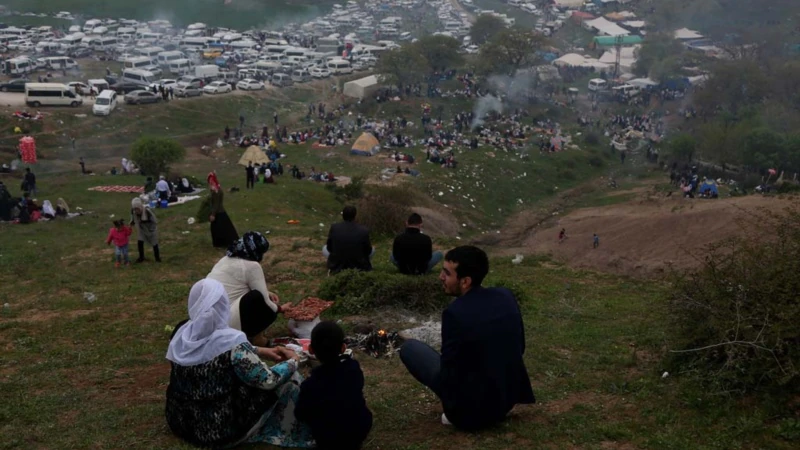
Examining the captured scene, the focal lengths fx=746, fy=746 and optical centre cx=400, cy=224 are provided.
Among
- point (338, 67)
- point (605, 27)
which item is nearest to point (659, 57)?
point (605, 27)

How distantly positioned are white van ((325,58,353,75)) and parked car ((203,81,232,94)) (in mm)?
12994

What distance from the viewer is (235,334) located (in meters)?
5.42

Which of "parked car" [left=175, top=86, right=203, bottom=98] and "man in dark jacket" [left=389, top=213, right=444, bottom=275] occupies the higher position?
"man in dark jacket" [left=389, top=213, right=444, bottom=275]

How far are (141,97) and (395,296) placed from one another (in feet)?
140

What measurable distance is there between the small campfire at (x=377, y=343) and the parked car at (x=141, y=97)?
142ft

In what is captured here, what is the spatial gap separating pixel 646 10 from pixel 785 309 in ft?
322

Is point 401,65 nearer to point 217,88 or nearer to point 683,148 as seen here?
point 217,88

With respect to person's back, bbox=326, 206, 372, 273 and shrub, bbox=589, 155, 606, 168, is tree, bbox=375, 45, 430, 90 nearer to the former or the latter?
shrub, bbox=589, 155, 606, 168

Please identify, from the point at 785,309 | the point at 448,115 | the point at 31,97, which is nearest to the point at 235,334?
the point at 785,309

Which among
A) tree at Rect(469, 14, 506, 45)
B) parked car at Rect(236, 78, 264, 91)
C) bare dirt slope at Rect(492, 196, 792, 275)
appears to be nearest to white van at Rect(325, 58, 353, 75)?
parked car at Rect(236, 78, 264, 91)

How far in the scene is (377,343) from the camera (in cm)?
789

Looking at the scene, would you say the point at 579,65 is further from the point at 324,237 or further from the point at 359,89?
the point at 324,237

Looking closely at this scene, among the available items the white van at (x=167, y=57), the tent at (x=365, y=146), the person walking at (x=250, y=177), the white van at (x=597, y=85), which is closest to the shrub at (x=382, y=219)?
the person walking at (x=250, y=177)

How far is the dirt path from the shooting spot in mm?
19703
